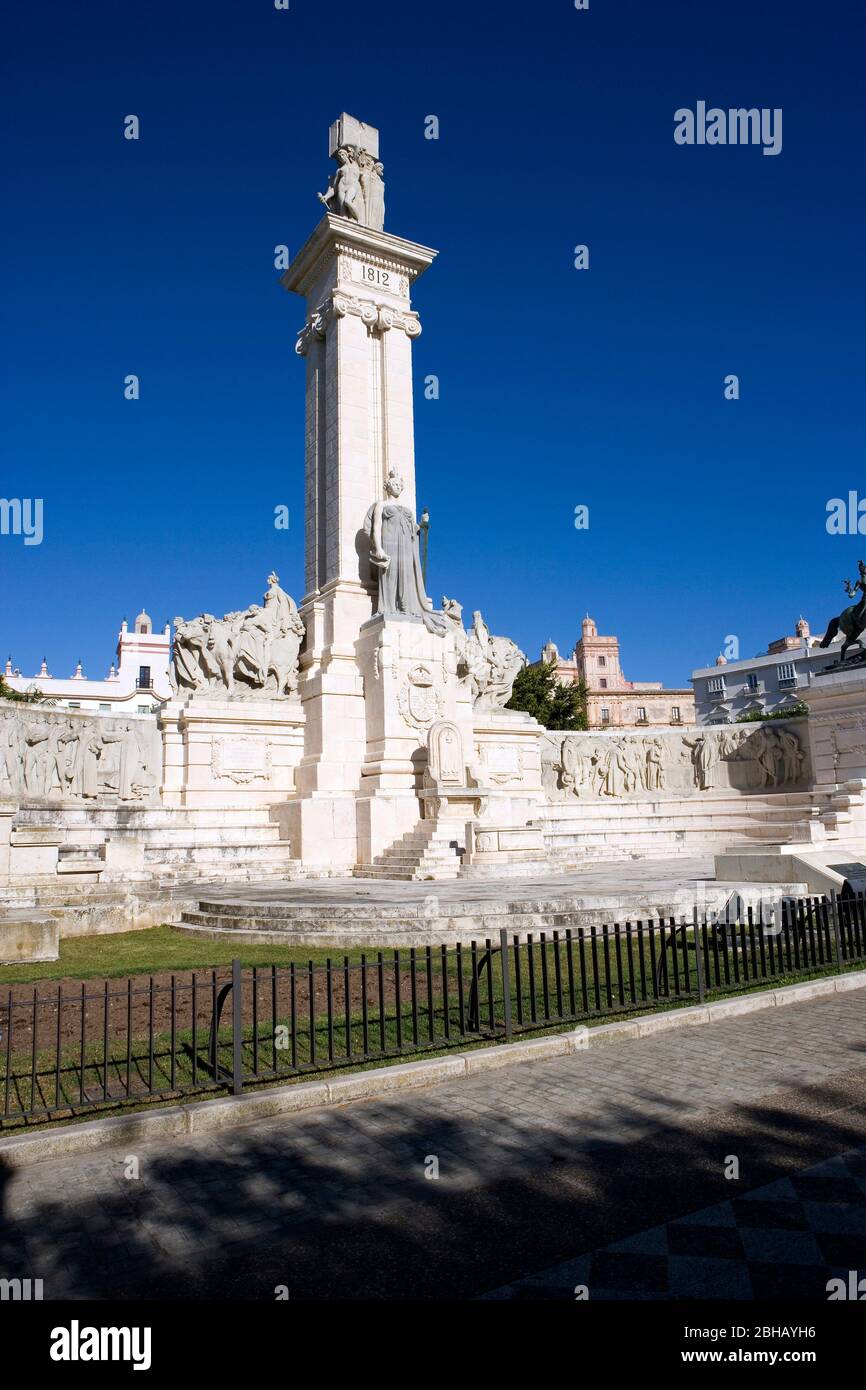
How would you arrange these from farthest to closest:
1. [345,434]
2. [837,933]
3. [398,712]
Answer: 1. [345,434]
2. [398,712]
3. [837,933]

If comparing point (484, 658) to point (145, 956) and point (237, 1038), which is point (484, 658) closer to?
point (145, 956)

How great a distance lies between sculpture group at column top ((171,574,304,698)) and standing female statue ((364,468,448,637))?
2537mm

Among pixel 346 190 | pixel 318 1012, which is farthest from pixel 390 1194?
pixel 346 190

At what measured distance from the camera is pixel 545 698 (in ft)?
143

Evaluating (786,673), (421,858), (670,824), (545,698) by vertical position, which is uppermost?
(786,673)

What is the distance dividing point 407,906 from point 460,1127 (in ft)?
21.7

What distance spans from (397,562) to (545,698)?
2248 cm

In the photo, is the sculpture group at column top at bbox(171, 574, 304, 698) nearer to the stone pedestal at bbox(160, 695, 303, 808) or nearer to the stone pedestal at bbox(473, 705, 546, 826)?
the stone pedestal at bbox(160, 695, 303, 808)

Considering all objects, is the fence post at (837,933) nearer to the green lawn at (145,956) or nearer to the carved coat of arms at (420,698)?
the green lawn at (145,956)

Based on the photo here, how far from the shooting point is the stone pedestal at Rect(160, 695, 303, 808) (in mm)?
20344

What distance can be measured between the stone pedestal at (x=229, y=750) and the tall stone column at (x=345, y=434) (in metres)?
0.50

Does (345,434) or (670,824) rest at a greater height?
Result: (345,434)
